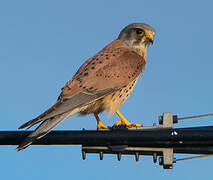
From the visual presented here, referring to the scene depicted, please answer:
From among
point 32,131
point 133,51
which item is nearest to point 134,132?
point 32,131

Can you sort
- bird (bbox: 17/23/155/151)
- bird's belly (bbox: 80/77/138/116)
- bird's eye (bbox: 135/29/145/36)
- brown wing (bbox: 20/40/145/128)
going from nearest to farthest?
bird (bbox: 17/23/155/151)
brown wing (bbox: 20/40/145/128)
bird's belly (bbox: 80/77/138/116)
bird's eye (bbox: 135/29/145/36)

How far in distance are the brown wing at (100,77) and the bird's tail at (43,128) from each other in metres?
0.07

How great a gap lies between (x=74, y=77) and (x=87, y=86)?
495 millimetres

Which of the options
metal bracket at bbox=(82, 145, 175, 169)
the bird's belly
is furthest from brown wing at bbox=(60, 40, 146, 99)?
metal bracket at bbox=(82, 145, 175, 169)

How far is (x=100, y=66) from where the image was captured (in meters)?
6.64

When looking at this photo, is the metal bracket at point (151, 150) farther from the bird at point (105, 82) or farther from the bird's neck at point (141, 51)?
the bird's neck at point (141, 51)

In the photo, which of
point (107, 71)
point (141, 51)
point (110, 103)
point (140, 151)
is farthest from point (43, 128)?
point (141, 51)

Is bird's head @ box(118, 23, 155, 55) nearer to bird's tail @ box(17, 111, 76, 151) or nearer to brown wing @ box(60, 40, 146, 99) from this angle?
brown wing @ box(60, 40, 146, 99)

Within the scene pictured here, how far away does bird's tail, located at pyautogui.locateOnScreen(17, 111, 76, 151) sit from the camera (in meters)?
4.45

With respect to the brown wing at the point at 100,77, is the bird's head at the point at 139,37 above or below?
above

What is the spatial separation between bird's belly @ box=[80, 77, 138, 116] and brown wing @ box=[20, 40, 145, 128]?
10 centimetres

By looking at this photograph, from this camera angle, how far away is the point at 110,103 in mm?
6383

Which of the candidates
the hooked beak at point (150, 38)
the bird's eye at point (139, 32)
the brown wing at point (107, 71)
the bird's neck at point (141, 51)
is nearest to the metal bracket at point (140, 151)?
the brown wing at point (107, 71)

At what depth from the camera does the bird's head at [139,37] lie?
24.7 ft
